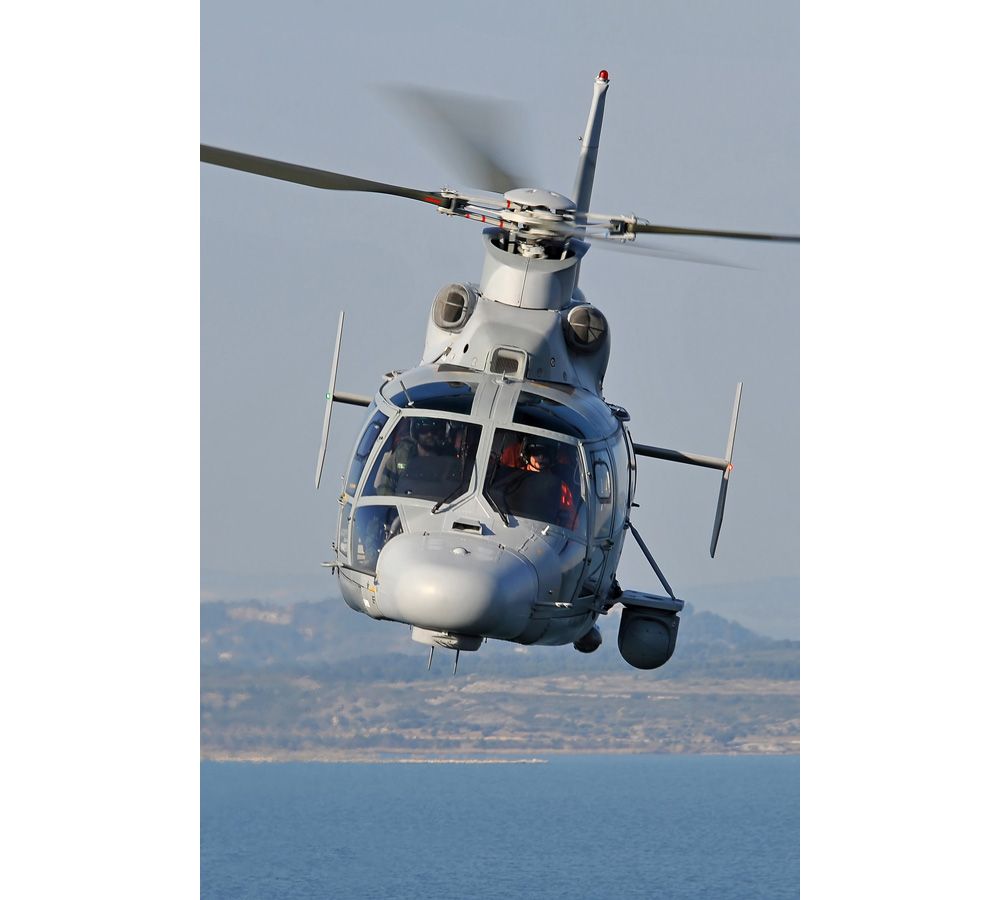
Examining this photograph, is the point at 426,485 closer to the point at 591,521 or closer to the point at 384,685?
the point at 591,521

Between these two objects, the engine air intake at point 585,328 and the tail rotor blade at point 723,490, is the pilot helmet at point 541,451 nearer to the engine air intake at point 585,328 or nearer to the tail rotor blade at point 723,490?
the engine air intake at point 585,328

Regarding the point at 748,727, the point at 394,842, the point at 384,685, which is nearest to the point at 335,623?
the point at 384,685

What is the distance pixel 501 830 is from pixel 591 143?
7949 cm

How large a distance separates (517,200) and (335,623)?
208ft

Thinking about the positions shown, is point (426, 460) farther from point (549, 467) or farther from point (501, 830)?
point (501, 830)

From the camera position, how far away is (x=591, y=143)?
15.7 meters

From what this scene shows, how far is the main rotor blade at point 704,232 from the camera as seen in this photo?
1163 cm

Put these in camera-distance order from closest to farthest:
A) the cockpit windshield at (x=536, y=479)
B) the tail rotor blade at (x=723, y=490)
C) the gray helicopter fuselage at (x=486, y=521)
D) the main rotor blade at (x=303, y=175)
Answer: the gray helicopter fuselage at (x=486, y=521), the main rotor blade at (x=303, y=175), the cockpit windshield at (x=536, y=479), the tail rotor blade at (x=723, y=490)

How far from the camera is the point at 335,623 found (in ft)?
244

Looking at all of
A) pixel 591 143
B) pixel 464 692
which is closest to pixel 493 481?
pixel 591 143

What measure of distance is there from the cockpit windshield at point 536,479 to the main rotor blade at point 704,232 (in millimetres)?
1605

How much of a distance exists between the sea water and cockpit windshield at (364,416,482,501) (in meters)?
61.9

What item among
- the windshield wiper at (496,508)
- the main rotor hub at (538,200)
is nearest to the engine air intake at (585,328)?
the main rotor hub at (538,200)
